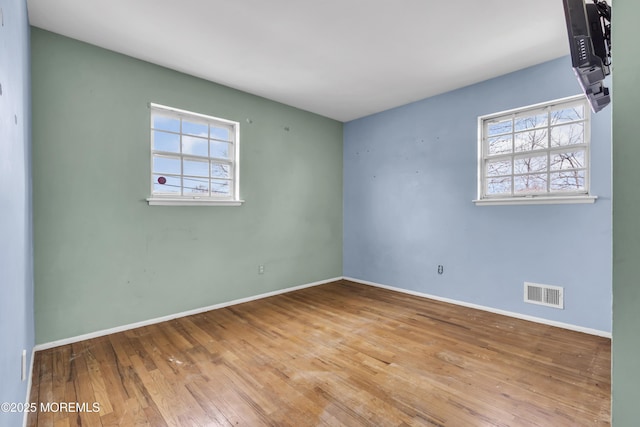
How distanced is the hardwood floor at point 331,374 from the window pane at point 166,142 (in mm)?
1925

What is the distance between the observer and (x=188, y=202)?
3.34m

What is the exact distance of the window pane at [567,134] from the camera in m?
2.99

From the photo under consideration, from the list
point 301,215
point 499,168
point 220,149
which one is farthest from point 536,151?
point 220,149

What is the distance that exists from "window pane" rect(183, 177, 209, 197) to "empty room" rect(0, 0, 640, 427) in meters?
0.03

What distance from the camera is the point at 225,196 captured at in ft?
12.5

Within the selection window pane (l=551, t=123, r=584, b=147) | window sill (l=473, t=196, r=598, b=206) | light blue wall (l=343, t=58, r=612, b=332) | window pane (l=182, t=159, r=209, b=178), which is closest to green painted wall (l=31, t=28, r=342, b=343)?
window pane (l=182, t=159, r=209, b=178)

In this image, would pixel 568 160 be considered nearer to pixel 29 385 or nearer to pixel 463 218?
pixel 463 218

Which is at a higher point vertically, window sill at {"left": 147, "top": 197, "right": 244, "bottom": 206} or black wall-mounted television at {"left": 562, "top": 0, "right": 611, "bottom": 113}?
black wall-mounted television at {"left": 562, "top": 0, "right": 611, "bottom": 113}

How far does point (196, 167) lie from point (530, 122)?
12.9 ft

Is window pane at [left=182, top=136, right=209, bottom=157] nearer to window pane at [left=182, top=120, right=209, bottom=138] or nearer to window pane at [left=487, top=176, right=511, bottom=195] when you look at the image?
window pane at [left=182, top=120, right=209, bottom=138]

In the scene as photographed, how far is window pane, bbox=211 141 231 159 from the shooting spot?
3.69 meters

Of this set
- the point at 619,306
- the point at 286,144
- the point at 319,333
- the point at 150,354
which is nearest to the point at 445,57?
the point at 286,144

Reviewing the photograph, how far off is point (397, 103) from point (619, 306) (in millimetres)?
3970

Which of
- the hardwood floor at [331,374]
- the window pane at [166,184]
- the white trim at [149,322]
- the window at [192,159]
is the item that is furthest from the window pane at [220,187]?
the hardwood floor at [331,374]
